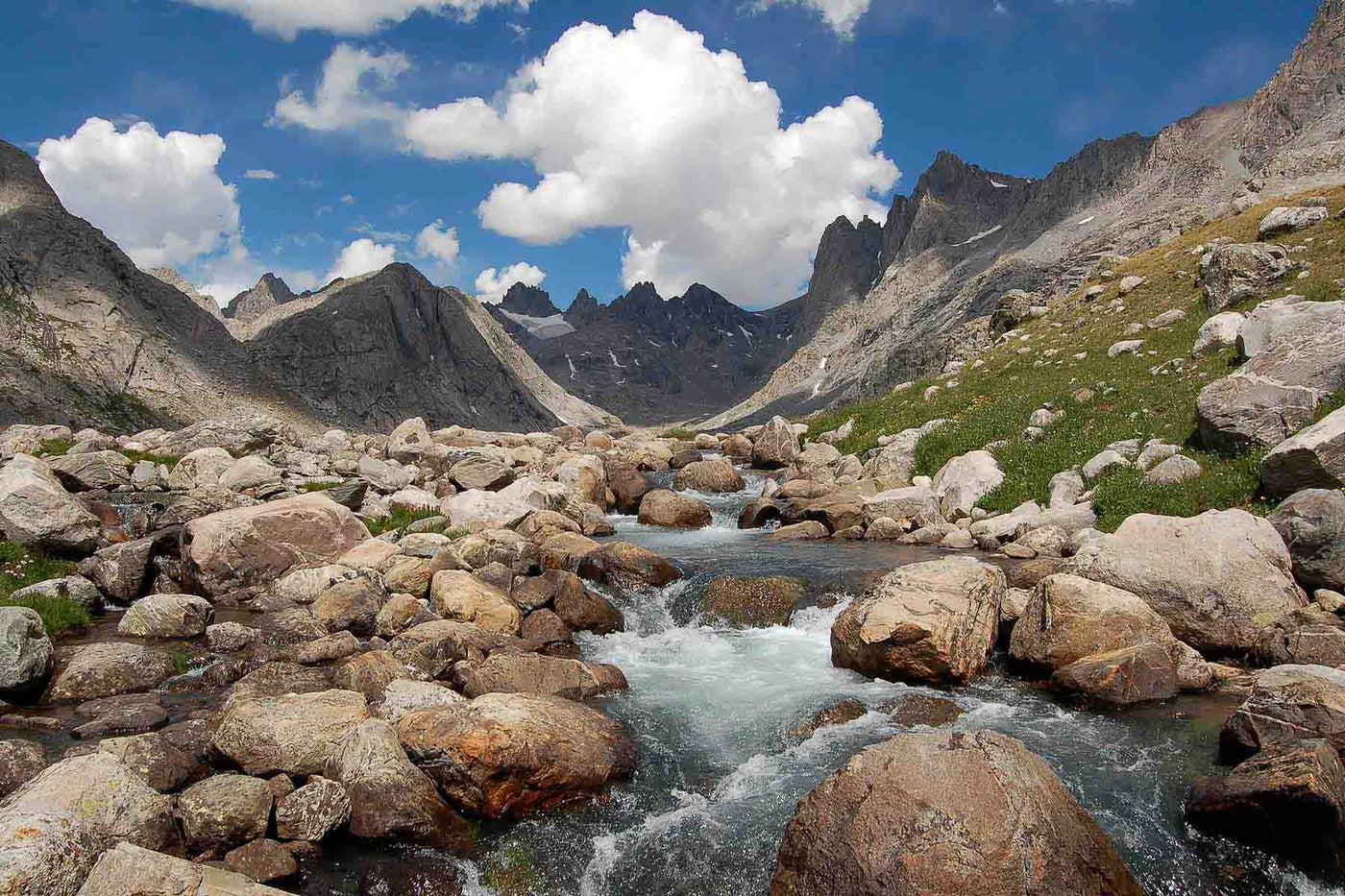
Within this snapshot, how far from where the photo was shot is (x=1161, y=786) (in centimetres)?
819

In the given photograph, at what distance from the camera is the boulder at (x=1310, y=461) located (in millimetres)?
13305

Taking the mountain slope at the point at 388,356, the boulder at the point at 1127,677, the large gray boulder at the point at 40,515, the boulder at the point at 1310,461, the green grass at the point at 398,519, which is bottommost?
the boulder at the point at 1127,677

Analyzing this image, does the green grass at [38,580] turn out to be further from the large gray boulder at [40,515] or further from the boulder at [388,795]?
the boulder at [388,795]

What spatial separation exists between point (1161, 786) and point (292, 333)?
553 feet

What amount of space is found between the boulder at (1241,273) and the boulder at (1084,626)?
23252 millimetres

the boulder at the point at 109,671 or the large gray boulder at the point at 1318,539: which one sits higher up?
the large gray boulder at the point at 1318,539

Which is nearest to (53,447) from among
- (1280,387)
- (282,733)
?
(282,733)

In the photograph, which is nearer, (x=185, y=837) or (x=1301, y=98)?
(x=185, y=837)

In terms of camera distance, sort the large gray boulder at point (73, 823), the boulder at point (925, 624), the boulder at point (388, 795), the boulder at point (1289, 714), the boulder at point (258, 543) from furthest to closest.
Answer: the boulder at point (258, 543), the boulder at point (925, 624), the boulder at point (1289, 714), the boulder at point (388, 795), the large gray boulder at point (73, 823)

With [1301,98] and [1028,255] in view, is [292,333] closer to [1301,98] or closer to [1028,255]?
[1028,255]

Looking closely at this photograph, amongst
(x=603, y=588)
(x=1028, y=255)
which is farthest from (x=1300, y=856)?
(x=1028, y=255)

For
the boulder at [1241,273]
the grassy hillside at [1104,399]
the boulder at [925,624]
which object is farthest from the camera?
the boulder at [1241,273]

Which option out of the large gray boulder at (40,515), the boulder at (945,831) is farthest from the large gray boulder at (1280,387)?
the large gray boulder at (40,515)

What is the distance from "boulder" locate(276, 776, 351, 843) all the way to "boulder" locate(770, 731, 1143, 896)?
15.3 ft
